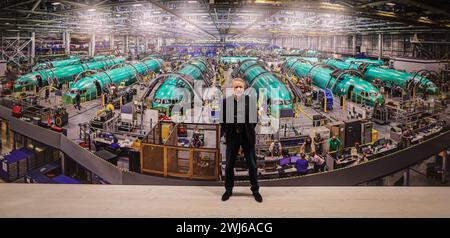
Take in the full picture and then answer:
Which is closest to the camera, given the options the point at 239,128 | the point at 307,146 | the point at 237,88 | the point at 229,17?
the point at 239,128

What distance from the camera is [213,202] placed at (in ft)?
12.3

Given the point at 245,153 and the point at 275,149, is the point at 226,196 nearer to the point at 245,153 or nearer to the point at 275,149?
the point at 245,153

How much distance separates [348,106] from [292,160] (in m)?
2.73

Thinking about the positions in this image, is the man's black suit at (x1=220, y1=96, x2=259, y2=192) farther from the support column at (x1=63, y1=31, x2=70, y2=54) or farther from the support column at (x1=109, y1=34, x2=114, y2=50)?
the support column at (x1=63, y1=31, x2=70, y2=54)

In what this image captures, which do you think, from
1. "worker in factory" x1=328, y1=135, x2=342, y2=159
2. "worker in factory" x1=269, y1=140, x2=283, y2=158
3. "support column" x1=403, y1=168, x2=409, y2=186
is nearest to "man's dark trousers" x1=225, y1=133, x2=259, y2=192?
"worker in factory" x1=269, y1=140, x2=283, y2=158

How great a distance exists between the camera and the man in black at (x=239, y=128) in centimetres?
366

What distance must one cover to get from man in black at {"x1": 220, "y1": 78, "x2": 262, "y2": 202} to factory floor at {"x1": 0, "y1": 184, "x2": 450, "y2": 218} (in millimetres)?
276

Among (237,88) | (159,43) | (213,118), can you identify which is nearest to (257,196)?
(237,88)

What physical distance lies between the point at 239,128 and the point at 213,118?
6.02ft

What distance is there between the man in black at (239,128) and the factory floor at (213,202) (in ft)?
0.91

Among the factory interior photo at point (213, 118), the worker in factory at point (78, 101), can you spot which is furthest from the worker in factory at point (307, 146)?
the worker in factory at point (78, 101)

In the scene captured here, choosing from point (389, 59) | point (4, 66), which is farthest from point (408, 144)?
point (4, 66)
